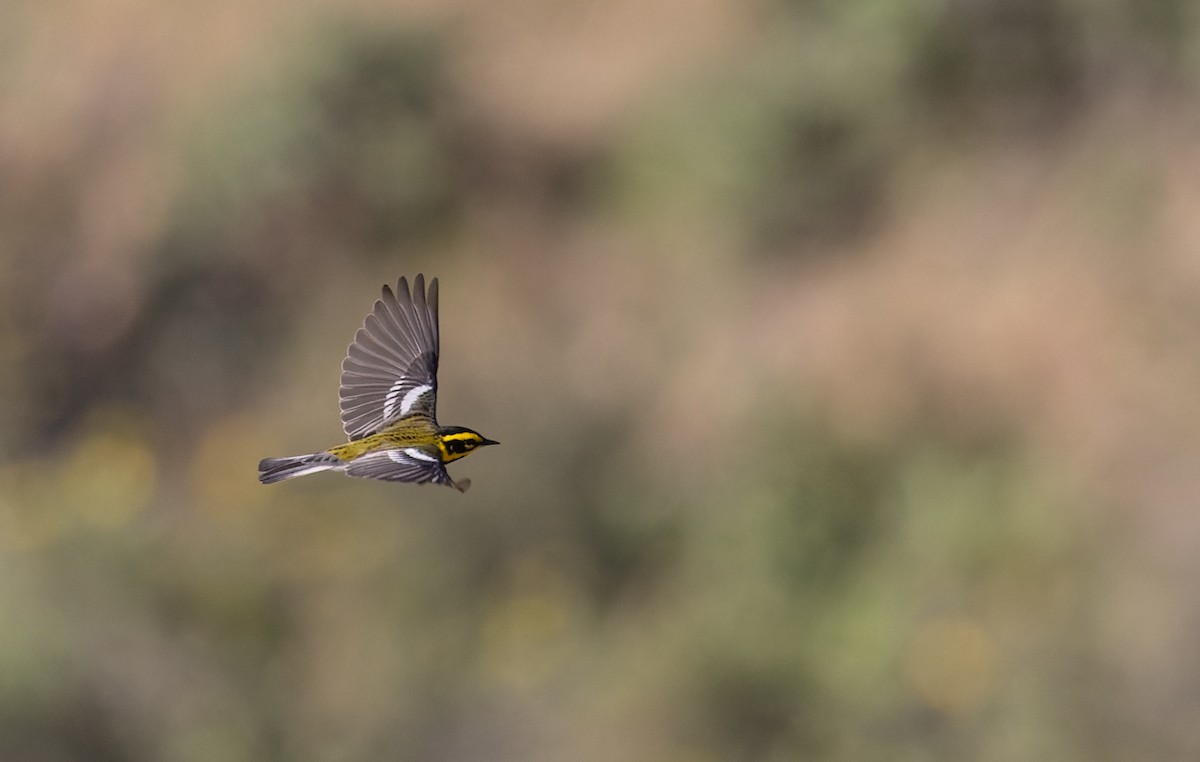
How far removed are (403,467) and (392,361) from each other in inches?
48.9

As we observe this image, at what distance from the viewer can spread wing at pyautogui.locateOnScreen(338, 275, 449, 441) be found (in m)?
5.23

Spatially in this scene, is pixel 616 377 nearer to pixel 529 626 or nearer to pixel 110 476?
pixel 529 626

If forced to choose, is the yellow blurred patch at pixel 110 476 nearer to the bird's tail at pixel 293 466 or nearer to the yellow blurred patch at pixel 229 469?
the yellow blurred patch at pixel 229 469

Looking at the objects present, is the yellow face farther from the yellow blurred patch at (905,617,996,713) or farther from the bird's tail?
the yellow blurred patch at (905,617,996,713)

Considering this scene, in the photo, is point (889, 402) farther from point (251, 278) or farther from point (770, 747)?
point (251, 278)

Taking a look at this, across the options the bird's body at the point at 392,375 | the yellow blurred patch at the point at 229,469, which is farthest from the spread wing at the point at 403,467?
the yellow blurred patch at the point at 229,469

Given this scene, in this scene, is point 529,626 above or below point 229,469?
below

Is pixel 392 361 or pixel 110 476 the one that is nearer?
pixel 392 361

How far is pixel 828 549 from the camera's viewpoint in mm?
11055

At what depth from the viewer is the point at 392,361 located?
535 centimetres

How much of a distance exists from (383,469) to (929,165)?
10.2 m

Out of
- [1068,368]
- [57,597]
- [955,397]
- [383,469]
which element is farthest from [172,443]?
[383,469]

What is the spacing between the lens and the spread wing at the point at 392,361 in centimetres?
523

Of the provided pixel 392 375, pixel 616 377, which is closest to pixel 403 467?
pixel 392 375
